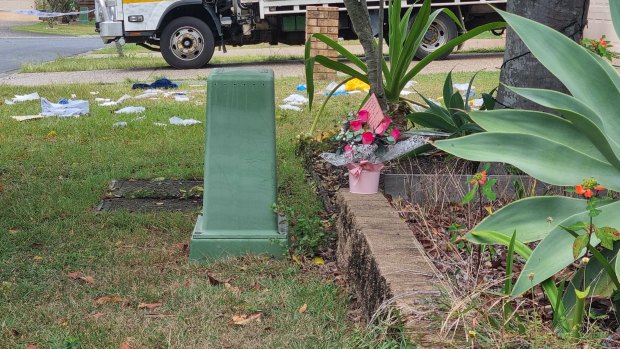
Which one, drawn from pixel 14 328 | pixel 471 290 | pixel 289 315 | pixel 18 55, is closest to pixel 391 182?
pixel 289 315

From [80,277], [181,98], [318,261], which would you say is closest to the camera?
[80,277]

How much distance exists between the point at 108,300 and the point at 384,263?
→ 1.34 m

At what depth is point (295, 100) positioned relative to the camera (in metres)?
9.76

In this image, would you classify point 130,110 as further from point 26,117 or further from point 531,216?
point 531,216

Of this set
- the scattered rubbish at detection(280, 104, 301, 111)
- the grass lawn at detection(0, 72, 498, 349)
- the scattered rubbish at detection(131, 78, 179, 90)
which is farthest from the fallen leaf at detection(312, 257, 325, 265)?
the scattered rubbish at detection(131, 78, 179, 90)

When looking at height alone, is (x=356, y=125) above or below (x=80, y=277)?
above

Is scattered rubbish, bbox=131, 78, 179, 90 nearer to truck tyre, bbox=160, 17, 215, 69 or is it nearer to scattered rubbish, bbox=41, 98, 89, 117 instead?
scattered rubbish, bbox=41, 98, 89, 117

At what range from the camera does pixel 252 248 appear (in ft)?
14.0

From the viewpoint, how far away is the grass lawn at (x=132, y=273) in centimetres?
330

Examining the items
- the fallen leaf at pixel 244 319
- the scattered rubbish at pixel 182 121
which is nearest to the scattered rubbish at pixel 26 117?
the scattered rubbish at pixel 182 121

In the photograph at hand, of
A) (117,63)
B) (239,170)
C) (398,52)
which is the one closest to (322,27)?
(117,63)

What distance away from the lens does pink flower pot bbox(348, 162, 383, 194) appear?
4.25m

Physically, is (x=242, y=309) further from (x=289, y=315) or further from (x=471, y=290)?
(x=471, y=290)

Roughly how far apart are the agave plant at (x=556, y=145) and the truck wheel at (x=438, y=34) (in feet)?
37.1
